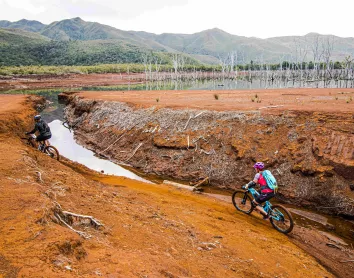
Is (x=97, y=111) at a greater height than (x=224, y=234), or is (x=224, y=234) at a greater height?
(x=97, y=111)

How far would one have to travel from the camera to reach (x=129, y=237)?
20.4 feet

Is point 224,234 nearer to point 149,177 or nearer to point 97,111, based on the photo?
point 149,177

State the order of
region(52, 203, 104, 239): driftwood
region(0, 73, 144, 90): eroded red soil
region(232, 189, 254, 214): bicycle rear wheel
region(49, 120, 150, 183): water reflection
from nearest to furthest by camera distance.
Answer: region(52, 203, 104, 239): driftwood → region(232, 189, 254, 214): bicycle rear wheel → region(49, 120, 150, 183): water reflection → region(0, 73, 144, 90): eroded red soil

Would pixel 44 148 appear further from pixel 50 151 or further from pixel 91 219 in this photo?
pixel 91 219

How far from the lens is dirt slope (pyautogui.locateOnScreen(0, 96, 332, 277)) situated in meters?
4.44

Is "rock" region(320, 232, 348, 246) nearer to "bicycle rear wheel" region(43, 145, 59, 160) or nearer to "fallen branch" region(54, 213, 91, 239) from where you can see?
"fallen branch" region(54, 213, 91, 239)

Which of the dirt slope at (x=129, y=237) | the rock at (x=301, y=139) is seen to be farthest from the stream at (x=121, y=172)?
the rock at (x=301, y=139)

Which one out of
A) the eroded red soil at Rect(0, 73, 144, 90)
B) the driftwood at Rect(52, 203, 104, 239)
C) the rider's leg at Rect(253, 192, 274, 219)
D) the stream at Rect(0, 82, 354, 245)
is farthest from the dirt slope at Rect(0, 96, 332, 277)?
→ the eroded red soil at Rect(0, 73, 144, 90)

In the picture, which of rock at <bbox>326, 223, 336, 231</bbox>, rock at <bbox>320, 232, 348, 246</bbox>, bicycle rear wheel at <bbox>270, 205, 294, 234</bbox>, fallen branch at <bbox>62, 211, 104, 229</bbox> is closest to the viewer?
fallen branch at <bbox>62, 211, 104, 229</bbox>

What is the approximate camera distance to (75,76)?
3580 inches

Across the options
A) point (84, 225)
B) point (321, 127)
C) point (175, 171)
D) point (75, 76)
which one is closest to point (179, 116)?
point (175, 171)

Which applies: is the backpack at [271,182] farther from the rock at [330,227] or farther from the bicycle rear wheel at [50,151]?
the bicycle rear wheel at [50,151]

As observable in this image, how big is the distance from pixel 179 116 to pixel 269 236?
11440 mm

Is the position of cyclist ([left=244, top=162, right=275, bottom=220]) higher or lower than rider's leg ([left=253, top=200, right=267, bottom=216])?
higher
